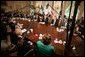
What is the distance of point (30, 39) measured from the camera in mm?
3211

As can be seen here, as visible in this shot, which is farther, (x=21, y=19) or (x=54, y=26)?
(x=21, y=19)

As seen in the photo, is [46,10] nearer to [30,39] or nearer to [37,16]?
[37,16]

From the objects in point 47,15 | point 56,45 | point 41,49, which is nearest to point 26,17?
point 47,15

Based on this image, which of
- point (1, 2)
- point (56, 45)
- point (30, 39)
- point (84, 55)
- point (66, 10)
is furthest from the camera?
point (66, 10)

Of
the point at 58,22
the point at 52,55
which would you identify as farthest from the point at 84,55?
the point at 58,22

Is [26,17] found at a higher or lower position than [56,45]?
higher

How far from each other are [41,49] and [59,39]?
39.4 inches

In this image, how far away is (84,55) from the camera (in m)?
1.47

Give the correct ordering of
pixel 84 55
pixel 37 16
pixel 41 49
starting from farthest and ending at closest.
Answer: pixel 37 16
pixel 41 49
pixel 84 55

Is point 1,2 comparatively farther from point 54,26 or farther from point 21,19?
point 21,19

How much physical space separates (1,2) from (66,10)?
138 inches

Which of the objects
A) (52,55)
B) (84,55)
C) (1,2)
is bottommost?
(52,55)

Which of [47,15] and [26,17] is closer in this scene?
[47,15]

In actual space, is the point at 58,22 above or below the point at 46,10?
below
